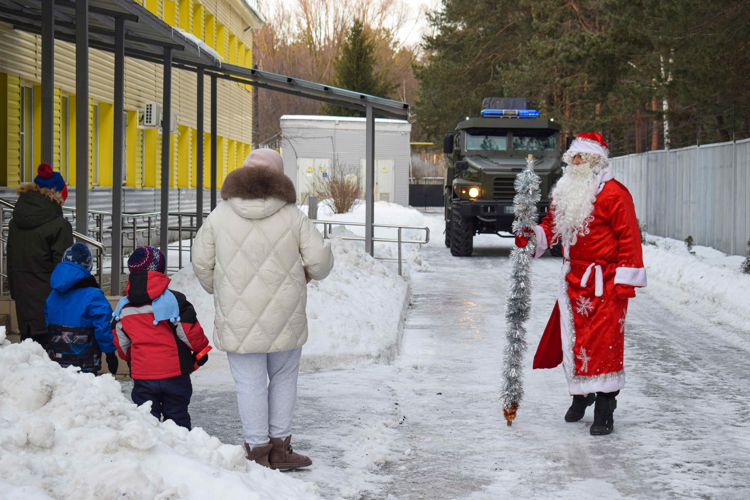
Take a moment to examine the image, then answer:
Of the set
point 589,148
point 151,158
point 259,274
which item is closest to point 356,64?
point 151,158

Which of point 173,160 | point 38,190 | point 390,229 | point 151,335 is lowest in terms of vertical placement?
point 151,335

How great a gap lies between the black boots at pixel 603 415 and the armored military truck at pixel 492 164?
1164 centimetres

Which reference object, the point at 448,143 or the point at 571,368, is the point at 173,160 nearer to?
the point at 448,143

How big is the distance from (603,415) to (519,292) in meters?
0.93

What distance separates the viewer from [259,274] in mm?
4098

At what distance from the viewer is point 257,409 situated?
425cm

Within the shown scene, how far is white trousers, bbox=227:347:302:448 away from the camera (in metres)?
4.21

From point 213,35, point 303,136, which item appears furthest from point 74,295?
point 303,136

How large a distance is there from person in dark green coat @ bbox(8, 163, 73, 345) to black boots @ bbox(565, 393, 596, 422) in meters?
3.62

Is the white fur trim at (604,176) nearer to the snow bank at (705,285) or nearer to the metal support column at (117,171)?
the snow bank at (705,285)

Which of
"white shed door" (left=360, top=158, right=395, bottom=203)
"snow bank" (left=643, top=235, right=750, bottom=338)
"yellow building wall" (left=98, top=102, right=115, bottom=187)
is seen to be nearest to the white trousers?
"snow bank" (left=643, top=235, right=750, bottom=338)

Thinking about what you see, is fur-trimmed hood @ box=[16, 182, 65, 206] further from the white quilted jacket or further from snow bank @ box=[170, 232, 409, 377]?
the white quilted jacket

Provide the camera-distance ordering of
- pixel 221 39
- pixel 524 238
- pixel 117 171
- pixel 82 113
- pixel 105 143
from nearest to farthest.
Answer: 1. pixel 524 238
2. pixel 82 113
3. pixel 117 171
4. pixel 105 143
5. pixel 221 39

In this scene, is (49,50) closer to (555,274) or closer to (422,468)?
(422,468)
